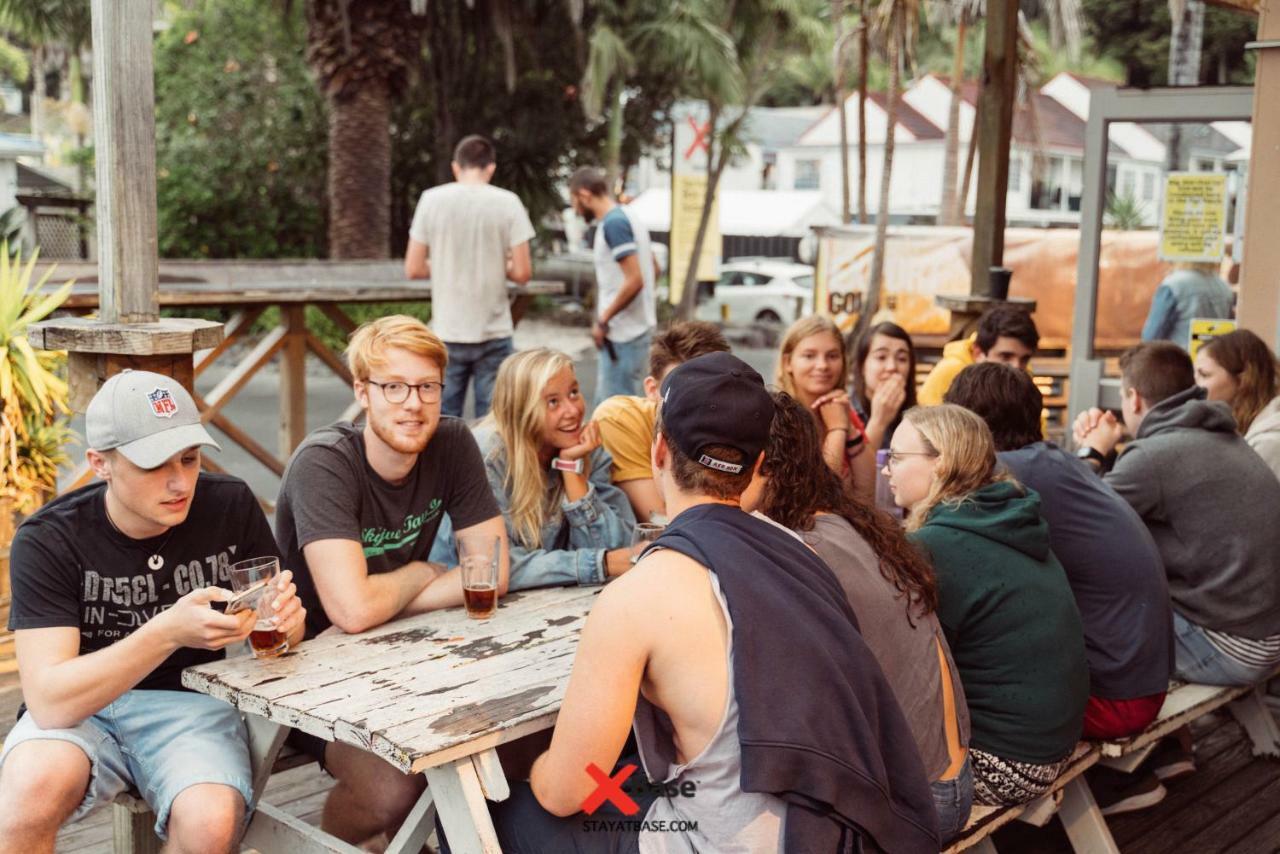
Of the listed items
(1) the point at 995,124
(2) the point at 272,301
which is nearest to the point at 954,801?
(1) the point at 995,124

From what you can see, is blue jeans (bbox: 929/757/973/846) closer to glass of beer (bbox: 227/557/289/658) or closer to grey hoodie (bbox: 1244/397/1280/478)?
glass of beer (bbox: 227/557/289/658)

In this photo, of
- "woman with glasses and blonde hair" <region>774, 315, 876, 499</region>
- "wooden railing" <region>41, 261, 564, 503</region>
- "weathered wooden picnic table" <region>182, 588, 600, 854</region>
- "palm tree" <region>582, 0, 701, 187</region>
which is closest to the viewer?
"weathered wooden picnic table" <region>182, 588, 600, 854</region>

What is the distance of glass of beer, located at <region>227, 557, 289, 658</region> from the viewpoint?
2.46 metres

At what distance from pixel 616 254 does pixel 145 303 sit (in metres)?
3.82

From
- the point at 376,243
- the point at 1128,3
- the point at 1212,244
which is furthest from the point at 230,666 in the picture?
the point at 1128,3

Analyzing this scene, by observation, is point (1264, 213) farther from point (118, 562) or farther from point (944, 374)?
point (118, 562)

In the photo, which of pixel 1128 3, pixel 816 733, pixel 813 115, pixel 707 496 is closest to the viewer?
pixel 816 733

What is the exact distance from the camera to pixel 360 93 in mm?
14016

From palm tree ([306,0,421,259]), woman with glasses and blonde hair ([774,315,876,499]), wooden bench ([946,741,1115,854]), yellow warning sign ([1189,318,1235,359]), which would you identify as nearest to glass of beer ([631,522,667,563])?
wooden bench ([946,741,1115,854])

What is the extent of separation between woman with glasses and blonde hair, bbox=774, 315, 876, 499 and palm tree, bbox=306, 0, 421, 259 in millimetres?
10624

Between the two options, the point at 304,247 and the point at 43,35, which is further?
the point at 43,35

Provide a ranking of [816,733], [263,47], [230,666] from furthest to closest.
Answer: [263,47]
[230,666]
[816,733]

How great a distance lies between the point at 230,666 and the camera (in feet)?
8.37

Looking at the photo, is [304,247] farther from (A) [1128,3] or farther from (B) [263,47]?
(A) [1128,3]
